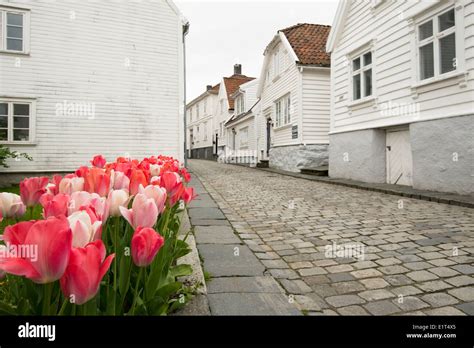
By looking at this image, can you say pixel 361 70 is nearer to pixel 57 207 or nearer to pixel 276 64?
pixel 276 64

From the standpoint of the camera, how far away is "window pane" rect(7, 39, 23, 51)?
1163cm

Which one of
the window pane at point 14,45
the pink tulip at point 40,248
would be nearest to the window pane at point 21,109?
the window pane at point 14,45

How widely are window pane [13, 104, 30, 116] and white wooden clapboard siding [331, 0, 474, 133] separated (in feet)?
36.6

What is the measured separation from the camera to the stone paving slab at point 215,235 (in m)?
3.92

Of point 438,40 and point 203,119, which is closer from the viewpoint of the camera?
point 438,40

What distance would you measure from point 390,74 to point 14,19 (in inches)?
497

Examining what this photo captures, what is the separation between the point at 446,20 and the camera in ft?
26.1

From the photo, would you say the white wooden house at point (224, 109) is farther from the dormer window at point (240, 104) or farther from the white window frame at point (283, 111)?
the white window frame at point (283, 111)

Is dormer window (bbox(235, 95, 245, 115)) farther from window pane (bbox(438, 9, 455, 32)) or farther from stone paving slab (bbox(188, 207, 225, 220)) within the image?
→ stone paving slab (bbox(188, 207, 225, 220))

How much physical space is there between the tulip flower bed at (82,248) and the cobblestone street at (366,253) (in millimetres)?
1206

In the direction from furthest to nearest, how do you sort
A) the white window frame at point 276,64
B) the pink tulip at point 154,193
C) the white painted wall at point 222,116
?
the white painted wall at point 222,116, the white window frame at point 276,64, the pink tulip at point 154,193

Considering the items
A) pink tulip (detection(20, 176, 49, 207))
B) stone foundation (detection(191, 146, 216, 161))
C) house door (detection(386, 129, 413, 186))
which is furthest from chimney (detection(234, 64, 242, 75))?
pink tulip (detection(20, 176, 49, 207))

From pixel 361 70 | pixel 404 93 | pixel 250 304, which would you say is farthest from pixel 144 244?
pixel 361 70
